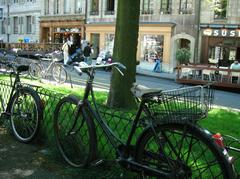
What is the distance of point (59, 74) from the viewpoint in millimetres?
17391

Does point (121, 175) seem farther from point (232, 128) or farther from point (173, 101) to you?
point (232, 128)

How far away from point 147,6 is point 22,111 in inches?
1103

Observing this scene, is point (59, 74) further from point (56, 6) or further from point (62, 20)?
point (56, 6)

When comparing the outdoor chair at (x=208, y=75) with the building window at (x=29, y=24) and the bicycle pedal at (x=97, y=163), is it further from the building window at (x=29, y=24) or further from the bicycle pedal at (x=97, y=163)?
the building window at (x=29, y=24)

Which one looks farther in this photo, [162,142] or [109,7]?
[109,7]

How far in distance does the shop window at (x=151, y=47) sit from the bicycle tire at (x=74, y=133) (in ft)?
88.9

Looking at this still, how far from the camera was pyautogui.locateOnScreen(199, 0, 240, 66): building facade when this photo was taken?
89.9ft

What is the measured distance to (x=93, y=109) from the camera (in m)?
4.40

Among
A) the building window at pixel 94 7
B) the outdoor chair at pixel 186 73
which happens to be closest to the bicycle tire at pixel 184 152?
the outdoor chair at pixel 186 73

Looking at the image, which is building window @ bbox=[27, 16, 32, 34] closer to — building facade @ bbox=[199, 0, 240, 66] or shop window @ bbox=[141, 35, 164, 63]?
shop window @ bbox=[141, 35, 164, 63]

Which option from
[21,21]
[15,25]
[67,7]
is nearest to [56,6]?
[67,7]

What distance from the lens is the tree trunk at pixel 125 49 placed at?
7609mm

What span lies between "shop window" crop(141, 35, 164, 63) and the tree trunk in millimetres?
23974

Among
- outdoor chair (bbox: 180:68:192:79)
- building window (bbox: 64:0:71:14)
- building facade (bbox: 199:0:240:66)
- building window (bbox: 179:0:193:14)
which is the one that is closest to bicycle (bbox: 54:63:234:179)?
outdoor chair (bbox: 180:68:192:79)
